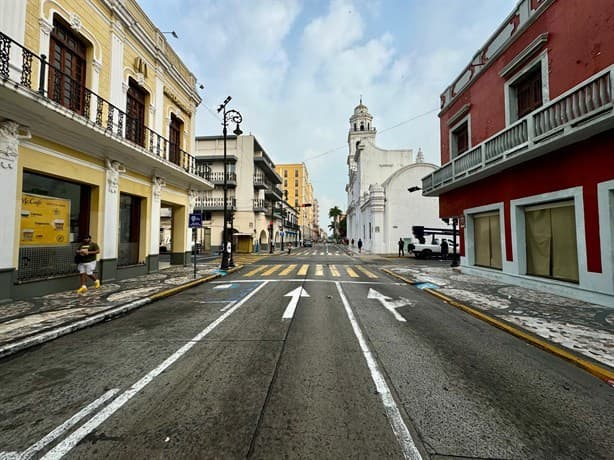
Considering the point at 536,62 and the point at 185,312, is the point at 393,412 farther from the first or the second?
the point at 536,62

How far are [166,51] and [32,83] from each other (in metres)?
8.04

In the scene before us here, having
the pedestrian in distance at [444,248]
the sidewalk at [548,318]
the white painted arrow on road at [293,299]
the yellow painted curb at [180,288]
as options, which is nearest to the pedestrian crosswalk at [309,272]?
the yellow painted curb at [180,288]

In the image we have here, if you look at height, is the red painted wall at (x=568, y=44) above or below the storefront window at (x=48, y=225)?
above

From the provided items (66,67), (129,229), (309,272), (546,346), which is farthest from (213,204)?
(546,346)

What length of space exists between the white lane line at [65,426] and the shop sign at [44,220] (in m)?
7.20

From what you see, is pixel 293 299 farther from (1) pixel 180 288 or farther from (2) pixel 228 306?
(1) pixel 180 288

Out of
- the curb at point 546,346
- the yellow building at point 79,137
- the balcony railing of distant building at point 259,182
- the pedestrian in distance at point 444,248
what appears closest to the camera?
the curb at point 546,346

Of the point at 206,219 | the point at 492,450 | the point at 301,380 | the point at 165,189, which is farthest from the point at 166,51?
the point at 206,219

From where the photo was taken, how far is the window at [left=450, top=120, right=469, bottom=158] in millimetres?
13673

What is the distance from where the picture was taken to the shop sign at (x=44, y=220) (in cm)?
743

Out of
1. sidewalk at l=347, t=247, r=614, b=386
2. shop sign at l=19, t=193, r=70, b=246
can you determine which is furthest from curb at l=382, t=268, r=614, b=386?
shop sign at l=19, t=193, r=70, b=246

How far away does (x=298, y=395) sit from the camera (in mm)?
2922

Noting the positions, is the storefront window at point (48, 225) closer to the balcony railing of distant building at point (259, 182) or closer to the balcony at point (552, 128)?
the balcony at point (552, 128)

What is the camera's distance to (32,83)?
7098 millimetres
